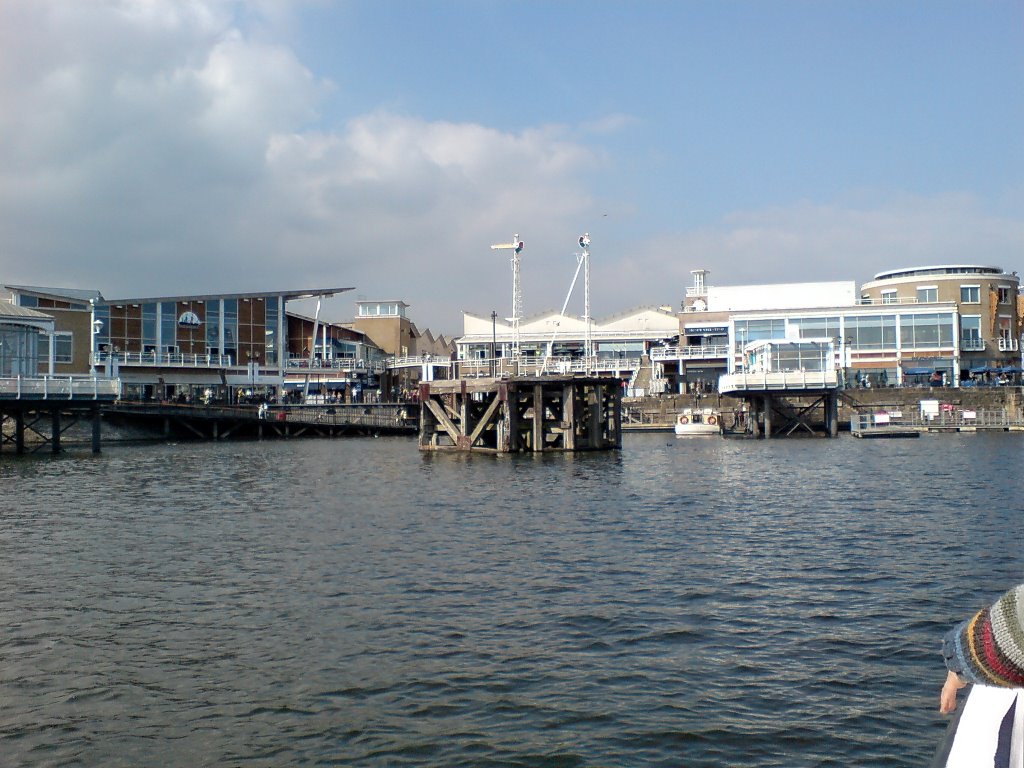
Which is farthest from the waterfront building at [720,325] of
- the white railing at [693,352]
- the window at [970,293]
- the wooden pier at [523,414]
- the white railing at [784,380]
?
the wooden pier at [523,414]

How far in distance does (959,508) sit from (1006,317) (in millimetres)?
75925

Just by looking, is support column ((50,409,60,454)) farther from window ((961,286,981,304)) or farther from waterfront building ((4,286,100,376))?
window ((961,286,981,304))

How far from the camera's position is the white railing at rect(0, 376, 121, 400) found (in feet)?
161

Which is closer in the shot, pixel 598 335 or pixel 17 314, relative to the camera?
pixel 17 314

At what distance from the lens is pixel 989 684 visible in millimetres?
4508

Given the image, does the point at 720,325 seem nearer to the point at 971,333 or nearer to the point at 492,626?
the point at 971,333

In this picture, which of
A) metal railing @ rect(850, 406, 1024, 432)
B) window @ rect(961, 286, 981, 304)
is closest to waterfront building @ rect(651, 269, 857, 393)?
window @ rect(961, 286, 981, 304)

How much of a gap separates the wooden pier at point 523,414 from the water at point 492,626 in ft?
62.5

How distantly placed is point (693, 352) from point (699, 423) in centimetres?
1868

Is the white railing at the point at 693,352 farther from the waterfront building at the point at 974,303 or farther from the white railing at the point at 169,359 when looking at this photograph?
the white railing at the point at 169,359

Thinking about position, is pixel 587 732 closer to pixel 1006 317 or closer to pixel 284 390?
pixel 284 390

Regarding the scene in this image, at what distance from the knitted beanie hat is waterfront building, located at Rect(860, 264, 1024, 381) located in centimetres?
8949

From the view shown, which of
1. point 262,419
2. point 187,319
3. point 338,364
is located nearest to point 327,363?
point 338,364

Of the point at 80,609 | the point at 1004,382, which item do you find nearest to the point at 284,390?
the point at 1004,382
